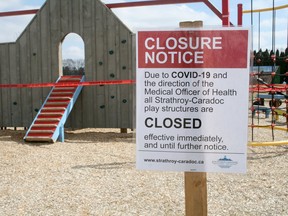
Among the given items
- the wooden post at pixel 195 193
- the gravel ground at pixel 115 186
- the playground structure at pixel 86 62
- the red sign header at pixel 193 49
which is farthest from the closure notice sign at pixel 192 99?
the playground structure at pixel 86 62

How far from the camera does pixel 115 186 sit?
13.9ft

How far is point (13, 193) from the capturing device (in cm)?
405

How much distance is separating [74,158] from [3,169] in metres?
1.19

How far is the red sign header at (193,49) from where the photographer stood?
6.20ft

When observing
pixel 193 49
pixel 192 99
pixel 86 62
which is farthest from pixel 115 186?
pixel 86 62

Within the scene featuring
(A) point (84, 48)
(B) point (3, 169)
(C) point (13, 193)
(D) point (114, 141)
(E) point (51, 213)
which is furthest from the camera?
(A) point (84, 48)

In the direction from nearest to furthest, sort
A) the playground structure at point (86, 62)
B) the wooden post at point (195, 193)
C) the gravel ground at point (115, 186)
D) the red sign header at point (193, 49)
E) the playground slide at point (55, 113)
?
the red sign header at point (193, 49), the wooden post at point (195, 193), the gravel ground at point (115, 186), the playground slide at point (55, 113), the playground structure at point (86, 62)

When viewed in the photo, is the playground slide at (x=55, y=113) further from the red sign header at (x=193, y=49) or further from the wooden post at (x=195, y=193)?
the red sign header at (x=193, y=49)

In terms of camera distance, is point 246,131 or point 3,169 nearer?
point 246,131

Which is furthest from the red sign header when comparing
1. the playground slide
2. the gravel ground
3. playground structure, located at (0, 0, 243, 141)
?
playground structure, located at (0, 0, 243, 141)

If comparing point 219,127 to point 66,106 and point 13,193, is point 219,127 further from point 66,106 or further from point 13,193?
point 66,106

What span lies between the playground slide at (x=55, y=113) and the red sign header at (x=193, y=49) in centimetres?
569

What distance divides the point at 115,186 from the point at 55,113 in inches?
159

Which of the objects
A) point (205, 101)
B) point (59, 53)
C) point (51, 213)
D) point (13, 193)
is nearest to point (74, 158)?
point (13, 193)
